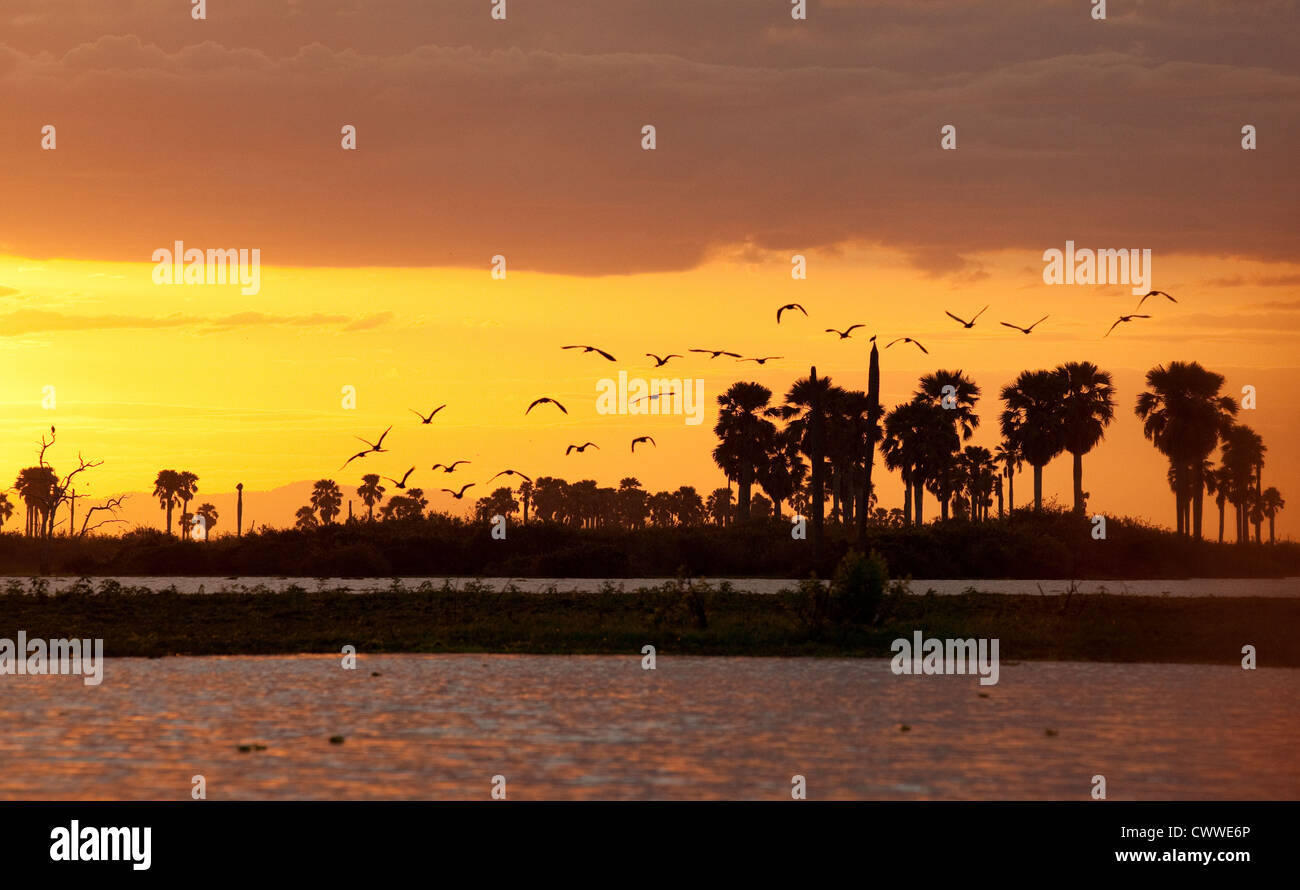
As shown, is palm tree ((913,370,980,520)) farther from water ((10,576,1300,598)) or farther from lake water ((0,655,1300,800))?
lake water ((0,655,1300,800))

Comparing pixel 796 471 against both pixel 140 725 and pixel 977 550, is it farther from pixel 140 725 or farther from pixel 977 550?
pixel 140 725

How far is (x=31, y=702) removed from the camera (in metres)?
28.0

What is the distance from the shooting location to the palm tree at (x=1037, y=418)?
4321 inches

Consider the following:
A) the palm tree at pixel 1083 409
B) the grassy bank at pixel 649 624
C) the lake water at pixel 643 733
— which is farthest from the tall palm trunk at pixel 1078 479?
the lake water at pixel 643 733

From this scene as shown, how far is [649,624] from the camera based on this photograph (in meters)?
43.8

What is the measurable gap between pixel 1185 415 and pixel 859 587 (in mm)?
80786

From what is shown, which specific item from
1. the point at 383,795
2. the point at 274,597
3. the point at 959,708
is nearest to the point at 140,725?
the point at 383,795

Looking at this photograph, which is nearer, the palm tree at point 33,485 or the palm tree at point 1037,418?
the palm tree at point 1037,418

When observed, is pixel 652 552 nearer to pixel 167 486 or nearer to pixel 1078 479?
pixel 1078 479

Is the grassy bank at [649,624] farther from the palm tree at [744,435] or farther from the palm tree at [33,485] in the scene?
the palm tree at [33,485]

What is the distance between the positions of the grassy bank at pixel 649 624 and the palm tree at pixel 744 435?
200ft

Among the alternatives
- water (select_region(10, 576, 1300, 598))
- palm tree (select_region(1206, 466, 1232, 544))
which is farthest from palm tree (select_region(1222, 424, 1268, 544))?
water (select_region(10, 576, 1300, 598))

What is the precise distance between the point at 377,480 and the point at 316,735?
177892 mm

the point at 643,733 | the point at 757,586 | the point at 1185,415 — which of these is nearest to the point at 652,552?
the point at 757,586
